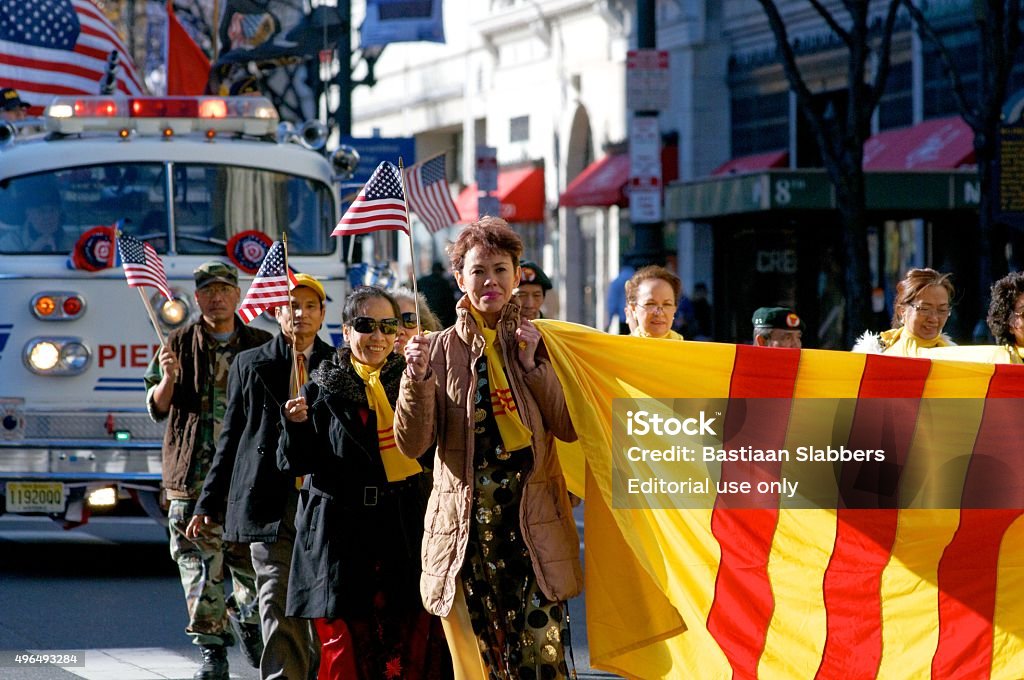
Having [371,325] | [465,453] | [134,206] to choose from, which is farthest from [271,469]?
[134,206]

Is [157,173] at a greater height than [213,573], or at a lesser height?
greater

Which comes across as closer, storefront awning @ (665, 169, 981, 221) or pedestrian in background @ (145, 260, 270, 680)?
pedestrian in background @ (145, 260, 270, 680)

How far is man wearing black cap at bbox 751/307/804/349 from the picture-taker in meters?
9.08

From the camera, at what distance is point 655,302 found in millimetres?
8398

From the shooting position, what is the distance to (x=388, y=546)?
654 centimetres

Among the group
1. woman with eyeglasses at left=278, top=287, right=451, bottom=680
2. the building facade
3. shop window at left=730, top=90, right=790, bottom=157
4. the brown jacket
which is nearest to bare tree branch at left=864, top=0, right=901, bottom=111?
the building facade

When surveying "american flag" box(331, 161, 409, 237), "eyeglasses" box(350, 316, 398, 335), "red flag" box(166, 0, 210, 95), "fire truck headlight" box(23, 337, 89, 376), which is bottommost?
"fire truck headlight" box(23, 337, 89, 376)

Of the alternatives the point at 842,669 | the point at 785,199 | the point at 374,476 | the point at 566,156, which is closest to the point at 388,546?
the point at 374,476

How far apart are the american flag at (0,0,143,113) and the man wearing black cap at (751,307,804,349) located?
9025 mm

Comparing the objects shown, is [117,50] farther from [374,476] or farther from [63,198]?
[374,476]

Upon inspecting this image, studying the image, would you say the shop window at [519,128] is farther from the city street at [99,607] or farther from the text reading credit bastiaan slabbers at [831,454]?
the text reading credit bastiaan slabbers at [831,454]

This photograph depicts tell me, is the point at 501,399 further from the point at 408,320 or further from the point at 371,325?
the point at 408,320

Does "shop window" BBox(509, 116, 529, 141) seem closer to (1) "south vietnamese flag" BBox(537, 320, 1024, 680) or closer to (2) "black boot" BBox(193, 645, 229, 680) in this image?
(2) "black boot" BBox(193, 645, 229, 680)

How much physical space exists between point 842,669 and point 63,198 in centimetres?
Answer: 737
